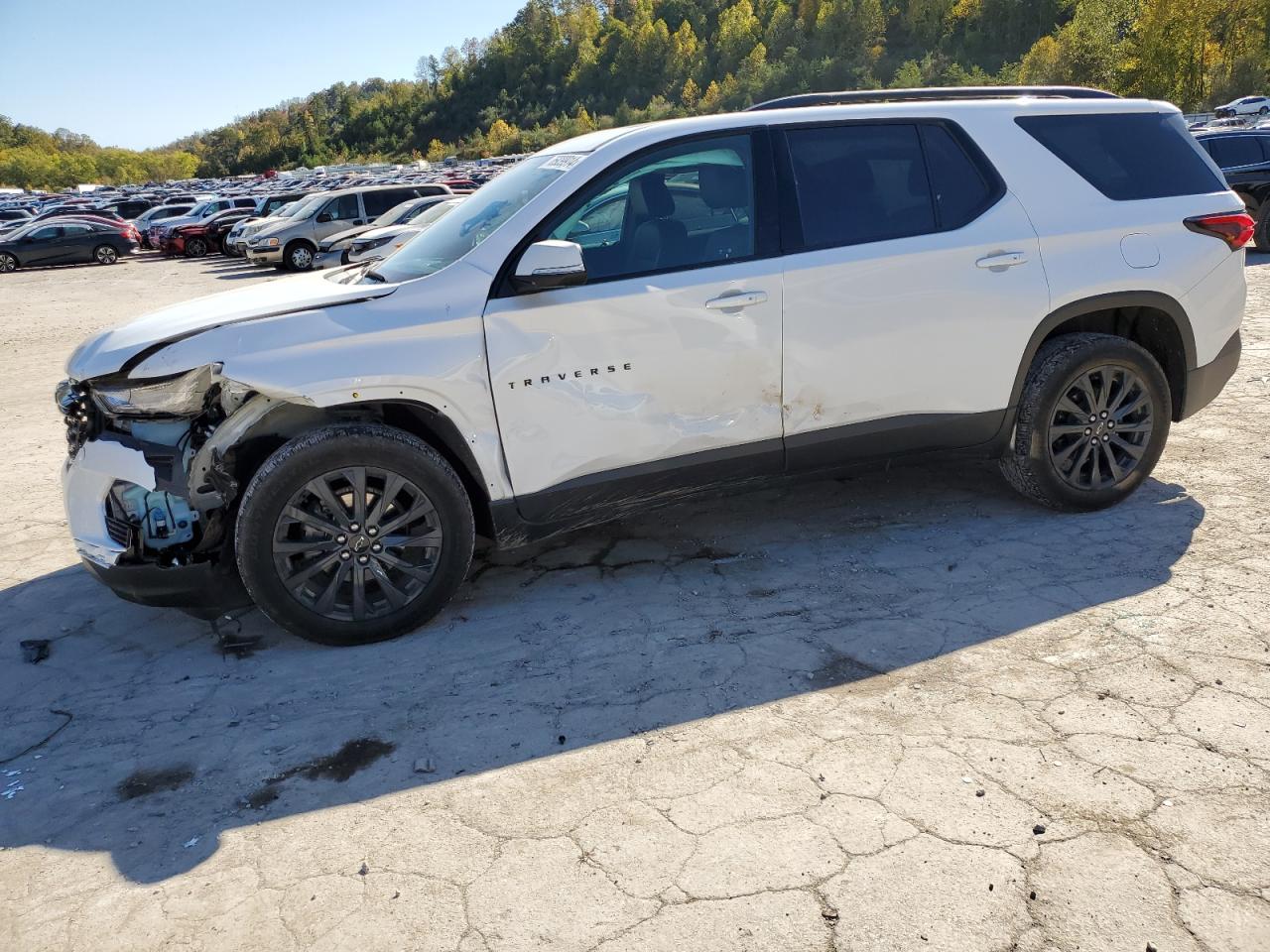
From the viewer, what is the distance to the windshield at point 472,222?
407cm

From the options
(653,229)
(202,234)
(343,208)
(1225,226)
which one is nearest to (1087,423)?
(1225,226)

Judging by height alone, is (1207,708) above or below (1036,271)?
below

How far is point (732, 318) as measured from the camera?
4020 mm

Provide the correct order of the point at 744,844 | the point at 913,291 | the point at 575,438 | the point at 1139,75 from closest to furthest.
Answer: the point at 744,844 → the point at 575,438 → the point at 913,291 → the point at 1139,75

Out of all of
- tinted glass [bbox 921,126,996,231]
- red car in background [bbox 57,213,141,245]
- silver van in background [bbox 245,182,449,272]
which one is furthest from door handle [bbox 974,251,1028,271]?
red car in background [bbox 57,213,141,245]

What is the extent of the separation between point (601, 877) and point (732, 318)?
227 centimetres

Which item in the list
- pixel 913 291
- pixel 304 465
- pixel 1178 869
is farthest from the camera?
pixel 913 291

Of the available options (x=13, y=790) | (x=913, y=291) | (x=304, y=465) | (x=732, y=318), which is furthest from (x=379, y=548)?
(x=913, y=291)

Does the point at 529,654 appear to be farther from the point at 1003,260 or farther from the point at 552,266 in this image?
the point at 1003,260

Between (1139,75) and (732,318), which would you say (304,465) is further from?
(1139,75)

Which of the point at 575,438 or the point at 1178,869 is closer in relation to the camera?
the point at 1178,869

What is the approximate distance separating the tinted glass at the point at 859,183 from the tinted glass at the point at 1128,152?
0.67m

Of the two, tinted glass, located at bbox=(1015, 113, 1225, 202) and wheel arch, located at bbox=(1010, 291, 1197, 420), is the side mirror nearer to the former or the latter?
wheel arch, located at bbox=(1010, 291, 1197, 420)

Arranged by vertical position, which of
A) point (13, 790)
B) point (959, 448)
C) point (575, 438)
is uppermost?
point (575, 438)
